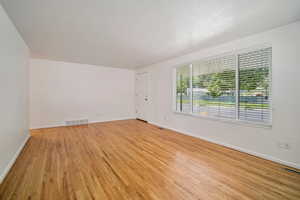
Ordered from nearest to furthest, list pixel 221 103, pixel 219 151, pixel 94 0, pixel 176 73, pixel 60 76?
pixel 94 0 → pixel 219 151 → pixel 221 103 → pixel 176 73 → pixel 60 76

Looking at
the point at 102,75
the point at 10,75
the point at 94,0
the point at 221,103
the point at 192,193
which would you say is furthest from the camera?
the point at 102,75

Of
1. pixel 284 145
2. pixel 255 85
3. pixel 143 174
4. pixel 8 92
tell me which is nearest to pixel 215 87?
pixel 255 85

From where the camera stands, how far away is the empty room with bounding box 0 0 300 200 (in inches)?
63.8

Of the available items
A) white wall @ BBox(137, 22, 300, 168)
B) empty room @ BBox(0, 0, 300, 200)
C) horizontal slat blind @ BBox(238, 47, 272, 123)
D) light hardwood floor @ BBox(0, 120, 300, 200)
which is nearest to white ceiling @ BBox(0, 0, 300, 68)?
empty room @ BBox(0, 0, 300, 200)

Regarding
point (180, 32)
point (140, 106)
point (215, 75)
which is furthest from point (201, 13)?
point (140, 106)

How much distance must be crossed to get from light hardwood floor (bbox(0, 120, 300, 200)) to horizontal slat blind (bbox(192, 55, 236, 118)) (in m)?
0.90

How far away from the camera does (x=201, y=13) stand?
71.9 inches

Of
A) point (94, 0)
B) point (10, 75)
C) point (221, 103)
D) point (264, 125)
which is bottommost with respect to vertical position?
point (264, 125)

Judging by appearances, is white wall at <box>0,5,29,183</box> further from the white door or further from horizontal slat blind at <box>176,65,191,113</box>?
the white door

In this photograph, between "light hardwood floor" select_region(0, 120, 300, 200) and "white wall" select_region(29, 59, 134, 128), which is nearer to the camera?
"light hardwood floor" select_region(0, 120, 300, 200)

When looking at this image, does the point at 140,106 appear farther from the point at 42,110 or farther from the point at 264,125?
the point at 264,125

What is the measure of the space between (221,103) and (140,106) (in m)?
3.58

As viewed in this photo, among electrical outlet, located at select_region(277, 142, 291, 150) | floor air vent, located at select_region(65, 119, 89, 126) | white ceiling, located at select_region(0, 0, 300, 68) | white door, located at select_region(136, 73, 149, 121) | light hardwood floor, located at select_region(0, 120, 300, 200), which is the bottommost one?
light hardwood floor, located at select_region(0, 120, 300, 200)

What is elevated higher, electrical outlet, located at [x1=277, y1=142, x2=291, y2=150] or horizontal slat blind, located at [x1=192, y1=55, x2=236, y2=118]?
horizontal slat blind, located at [x1=192, y1=55, x2=236, y2=118]
